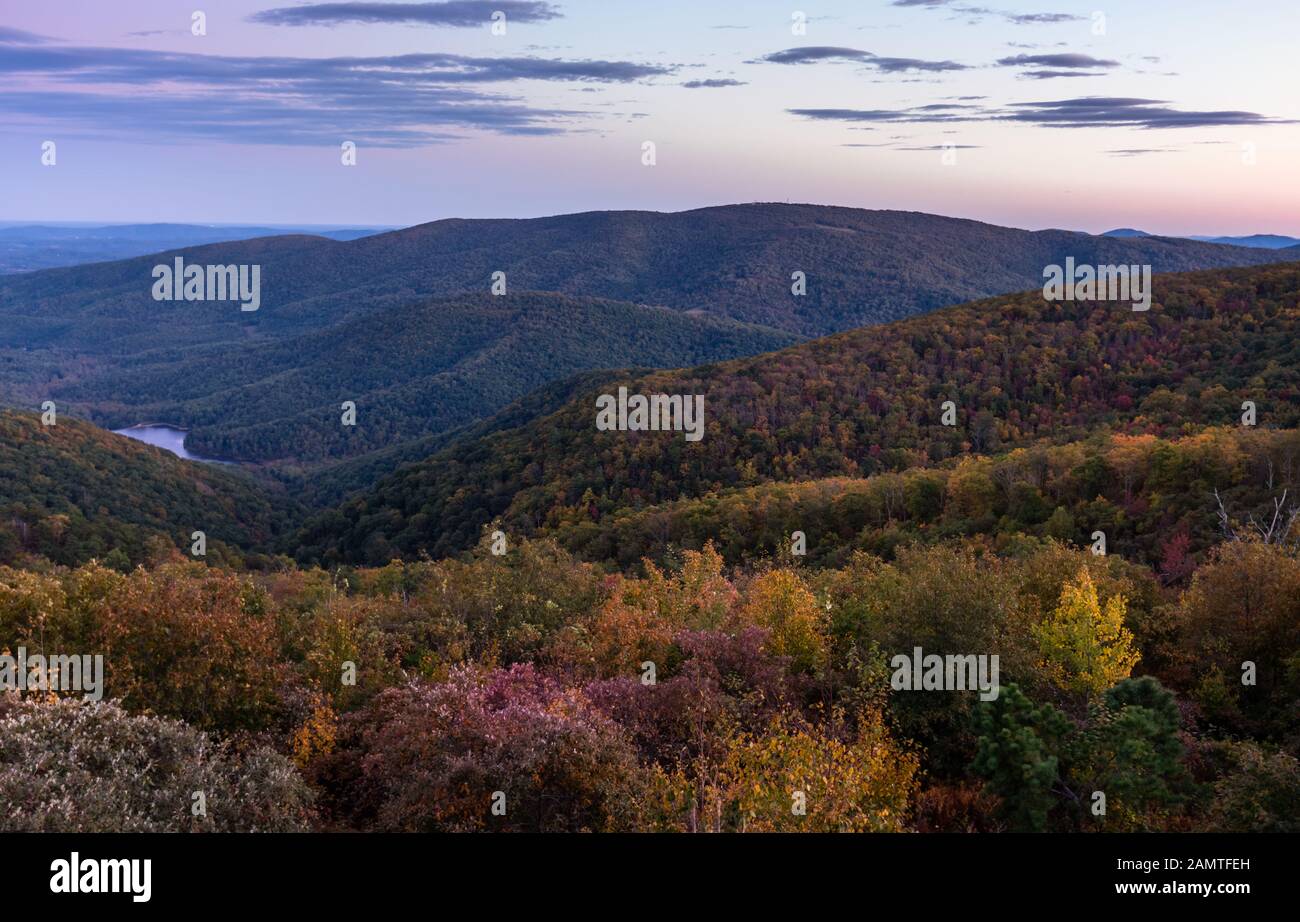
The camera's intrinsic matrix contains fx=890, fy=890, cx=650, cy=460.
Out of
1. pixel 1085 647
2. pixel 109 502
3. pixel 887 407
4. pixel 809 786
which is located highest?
pixel 809 786

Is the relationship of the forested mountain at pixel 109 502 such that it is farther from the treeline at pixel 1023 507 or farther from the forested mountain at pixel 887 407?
the treeline at pixel 1023 507

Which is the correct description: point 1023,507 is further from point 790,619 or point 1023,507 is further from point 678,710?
point 678,710

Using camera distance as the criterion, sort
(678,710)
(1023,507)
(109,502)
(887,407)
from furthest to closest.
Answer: (109,502), (887,407), (1023,507), (678,710)

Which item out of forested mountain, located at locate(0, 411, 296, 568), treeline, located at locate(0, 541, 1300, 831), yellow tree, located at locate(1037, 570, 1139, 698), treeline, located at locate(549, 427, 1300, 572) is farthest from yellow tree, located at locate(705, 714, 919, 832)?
forested mountain, located at locate(0, 411, 296, 568)

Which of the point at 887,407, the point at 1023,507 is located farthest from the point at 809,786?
the point at 887,407

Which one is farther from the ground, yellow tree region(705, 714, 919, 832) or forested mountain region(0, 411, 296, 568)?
yellow tree region(705, 714, 919, 832)

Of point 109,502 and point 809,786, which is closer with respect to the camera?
point 809,786

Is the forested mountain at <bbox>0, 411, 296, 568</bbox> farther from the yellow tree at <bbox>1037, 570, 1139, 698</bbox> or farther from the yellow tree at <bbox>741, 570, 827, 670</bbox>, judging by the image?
the yellow tree at <bbox>1037, 570, 1139, 698</bbox>
